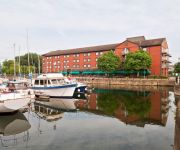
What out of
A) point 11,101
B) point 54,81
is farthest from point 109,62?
point 11,101

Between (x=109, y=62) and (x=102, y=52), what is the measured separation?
15.1 meters

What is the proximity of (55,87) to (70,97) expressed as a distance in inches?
129

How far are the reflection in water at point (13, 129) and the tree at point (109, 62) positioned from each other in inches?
2483

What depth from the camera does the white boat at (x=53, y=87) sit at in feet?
126

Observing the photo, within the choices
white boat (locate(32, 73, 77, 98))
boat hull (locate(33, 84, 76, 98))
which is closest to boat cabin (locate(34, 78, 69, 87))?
white boat (locate(32, 73, 77, 98))

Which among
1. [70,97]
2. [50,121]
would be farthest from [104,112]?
[70,97]

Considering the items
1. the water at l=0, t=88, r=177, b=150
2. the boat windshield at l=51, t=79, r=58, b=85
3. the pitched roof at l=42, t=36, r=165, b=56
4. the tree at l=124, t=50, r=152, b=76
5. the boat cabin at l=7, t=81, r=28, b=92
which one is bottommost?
the water at l=0, t=88, r=177, b=150

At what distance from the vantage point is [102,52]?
327 ft

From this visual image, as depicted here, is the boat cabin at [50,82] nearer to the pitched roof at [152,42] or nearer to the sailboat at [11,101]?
the sailboat at [11,101]

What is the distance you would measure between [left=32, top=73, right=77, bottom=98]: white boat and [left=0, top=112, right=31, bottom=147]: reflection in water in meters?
13.8

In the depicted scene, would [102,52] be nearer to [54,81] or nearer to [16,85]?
[54,81]

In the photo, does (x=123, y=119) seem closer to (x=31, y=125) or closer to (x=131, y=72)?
(x=31, y=125)

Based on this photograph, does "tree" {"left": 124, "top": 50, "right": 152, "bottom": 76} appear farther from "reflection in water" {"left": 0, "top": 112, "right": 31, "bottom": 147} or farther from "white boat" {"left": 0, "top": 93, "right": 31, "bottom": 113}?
"white boat" {"left": 0, "top": 93, "right": 31, "bottom": 113}

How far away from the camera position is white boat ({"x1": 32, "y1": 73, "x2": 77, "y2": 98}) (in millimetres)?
38406
